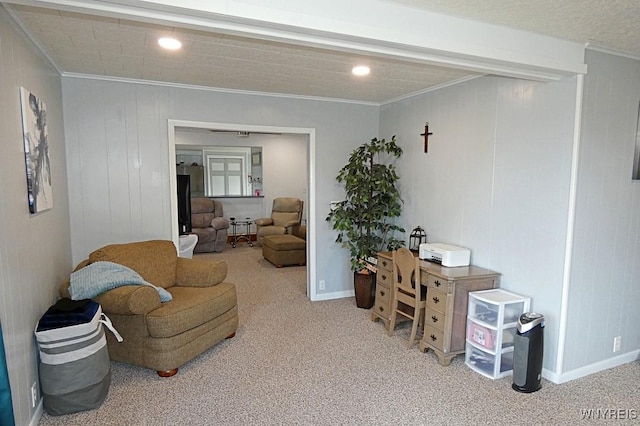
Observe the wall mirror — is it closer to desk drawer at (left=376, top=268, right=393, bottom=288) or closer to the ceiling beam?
desk drawer at (left=376, top=268, right=393, bottom=288)

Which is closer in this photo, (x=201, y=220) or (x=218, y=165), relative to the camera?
(x=201, y=220)

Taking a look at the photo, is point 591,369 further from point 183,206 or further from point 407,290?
point 183,206

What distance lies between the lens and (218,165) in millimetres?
8383

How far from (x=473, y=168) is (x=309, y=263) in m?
2.12

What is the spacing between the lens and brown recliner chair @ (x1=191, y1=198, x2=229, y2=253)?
724 centimetres

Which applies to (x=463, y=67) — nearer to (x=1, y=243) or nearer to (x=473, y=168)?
(x=473, y=168)

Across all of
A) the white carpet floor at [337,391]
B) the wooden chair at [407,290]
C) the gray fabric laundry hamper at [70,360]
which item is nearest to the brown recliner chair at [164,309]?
the white carpet floor at [337,391]

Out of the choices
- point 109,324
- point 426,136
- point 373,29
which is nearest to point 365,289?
point 426,136

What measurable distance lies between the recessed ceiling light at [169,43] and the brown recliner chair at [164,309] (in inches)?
65.1

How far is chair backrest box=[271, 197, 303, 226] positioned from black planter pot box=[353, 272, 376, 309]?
3.50 meters

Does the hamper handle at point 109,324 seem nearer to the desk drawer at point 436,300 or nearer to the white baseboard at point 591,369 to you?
the desk drawer at point 436,300

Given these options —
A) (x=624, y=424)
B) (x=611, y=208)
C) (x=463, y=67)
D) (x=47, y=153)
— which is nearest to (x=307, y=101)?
(x=463, y=67)

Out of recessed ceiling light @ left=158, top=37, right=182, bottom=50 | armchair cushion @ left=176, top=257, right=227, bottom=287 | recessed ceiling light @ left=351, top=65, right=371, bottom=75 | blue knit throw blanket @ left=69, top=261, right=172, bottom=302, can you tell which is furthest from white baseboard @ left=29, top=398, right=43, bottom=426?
recessed ceiling light @ left=351, top=65, right=371, bottom=75

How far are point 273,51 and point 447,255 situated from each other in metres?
2.10
